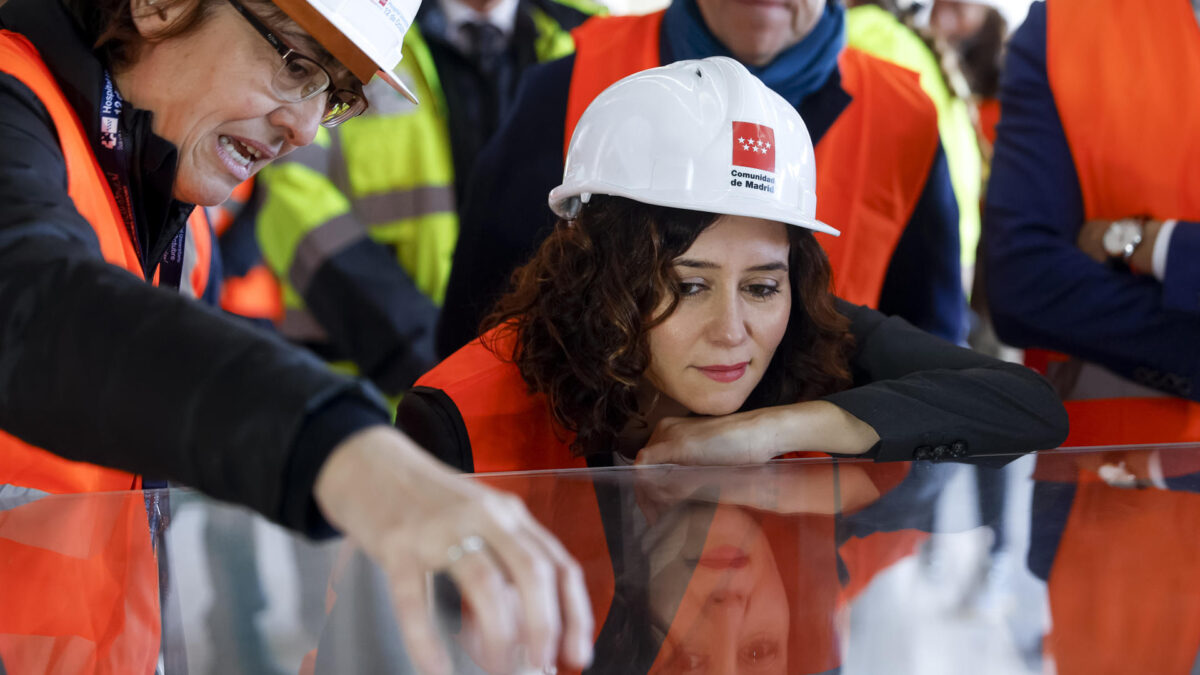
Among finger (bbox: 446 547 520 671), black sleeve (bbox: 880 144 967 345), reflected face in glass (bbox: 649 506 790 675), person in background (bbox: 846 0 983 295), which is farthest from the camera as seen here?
→ person in background (bbox: 846 0 983 295)

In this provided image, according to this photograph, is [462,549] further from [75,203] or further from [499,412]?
[499,412]

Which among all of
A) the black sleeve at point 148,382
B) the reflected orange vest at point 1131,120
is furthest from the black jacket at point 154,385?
the reflected orange vest at point 1131,120

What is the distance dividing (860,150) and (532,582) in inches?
77.0

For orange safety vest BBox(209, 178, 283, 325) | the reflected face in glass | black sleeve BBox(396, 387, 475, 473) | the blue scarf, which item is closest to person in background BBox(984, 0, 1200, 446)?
the blue scarf

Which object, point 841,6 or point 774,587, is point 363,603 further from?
point 841,6

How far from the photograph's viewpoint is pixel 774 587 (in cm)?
90

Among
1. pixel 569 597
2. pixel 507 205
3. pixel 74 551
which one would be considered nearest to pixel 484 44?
pixel 507 205

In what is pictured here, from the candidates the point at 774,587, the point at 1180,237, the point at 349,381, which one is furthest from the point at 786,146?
the point at 349,381

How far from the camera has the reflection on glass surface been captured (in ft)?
2.57

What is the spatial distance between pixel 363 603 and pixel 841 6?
6.27 ft

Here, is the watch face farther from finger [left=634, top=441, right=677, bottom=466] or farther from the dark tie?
the dark tie

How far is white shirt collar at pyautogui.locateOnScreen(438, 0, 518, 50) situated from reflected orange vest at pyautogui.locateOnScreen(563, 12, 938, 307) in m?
0.58

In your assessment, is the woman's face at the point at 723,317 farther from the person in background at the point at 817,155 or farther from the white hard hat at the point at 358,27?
the person in background at the point at 817,155

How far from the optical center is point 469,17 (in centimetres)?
293
